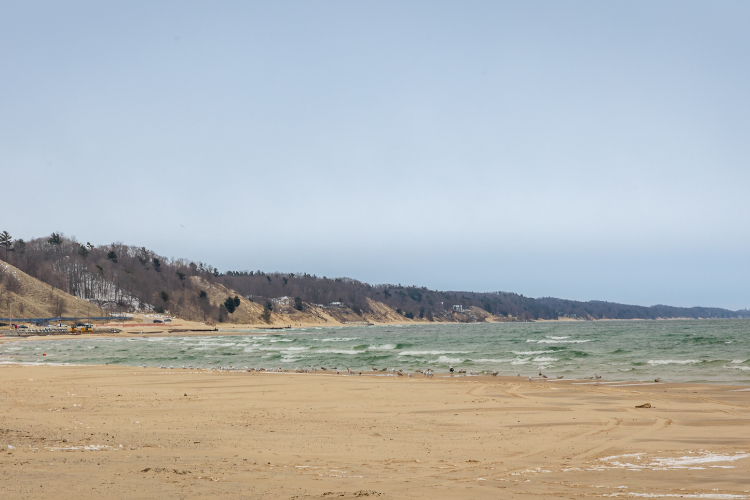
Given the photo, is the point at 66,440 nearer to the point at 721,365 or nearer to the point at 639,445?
the point at 639,445

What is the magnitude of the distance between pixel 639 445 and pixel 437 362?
2420 centimetres

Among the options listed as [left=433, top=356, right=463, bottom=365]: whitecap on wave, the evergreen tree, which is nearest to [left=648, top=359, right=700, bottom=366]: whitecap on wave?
[left=433, top=356, right=463, bottom=365]: whitecap on wave

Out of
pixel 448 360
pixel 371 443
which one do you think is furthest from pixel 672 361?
pixel 371 443

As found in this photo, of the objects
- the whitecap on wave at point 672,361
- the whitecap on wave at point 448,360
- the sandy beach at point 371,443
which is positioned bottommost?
the whitecap on wave at point 448,360

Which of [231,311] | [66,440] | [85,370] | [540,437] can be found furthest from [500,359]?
[231,311]

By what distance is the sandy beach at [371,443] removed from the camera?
6.97m

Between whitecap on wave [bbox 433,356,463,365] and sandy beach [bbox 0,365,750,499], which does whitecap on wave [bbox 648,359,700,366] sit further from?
sandy beach [bbox 0,365,750,499]

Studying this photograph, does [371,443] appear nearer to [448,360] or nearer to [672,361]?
[448,360]

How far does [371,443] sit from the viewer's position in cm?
1003

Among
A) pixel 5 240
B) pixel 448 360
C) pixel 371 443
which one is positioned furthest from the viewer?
pixel 5 240

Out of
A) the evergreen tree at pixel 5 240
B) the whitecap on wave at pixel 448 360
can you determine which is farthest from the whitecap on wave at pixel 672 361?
the evergreen tree at pixel 5 240

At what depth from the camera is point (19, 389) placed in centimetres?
1764

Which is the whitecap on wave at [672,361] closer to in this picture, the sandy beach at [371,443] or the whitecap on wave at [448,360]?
the whitecap on wave at [448,360]

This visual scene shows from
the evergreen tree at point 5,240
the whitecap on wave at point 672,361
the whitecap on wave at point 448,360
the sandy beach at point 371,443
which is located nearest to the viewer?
the sandy beach at point 371,443
